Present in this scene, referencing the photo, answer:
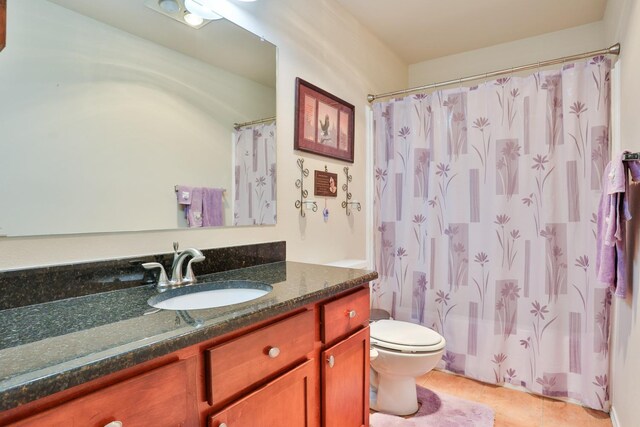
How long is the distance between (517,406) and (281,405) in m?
1.67

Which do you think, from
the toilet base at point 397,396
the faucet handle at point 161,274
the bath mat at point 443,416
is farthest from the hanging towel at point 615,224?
the faucet handle at point 161,274

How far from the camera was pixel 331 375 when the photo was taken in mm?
1179

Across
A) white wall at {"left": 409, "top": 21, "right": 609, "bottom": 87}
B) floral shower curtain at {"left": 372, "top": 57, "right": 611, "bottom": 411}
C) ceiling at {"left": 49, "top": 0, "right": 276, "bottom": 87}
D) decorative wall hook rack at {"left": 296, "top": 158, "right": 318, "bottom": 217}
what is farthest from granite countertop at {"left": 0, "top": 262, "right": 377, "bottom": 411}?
white wall at {"left": 409, "top": 21, "right": 609, "bottom": 87}

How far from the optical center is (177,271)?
3.94ft

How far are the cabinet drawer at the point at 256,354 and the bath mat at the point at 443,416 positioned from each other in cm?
106

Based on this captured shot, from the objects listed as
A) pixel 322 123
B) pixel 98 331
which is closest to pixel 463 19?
pixel 322 123

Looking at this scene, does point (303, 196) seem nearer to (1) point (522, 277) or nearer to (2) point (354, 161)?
(2) point (354, 161)

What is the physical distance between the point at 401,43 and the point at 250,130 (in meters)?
1.72

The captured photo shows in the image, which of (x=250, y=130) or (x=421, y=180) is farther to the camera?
(x=421, y=180)

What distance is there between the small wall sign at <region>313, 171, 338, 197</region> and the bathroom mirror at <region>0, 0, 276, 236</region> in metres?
0.43

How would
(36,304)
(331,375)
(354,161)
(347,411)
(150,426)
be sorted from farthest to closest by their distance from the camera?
(354,161) < (347,411) < (331,375) < (36,304) < (150,426)

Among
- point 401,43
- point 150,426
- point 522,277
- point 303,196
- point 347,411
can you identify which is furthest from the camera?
point 401,43

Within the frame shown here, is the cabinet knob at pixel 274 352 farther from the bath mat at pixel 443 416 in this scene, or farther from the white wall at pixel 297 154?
the bath mat at pixel 443 416

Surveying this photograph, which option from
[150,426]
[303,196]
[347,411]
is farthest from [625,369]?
[150,426]
